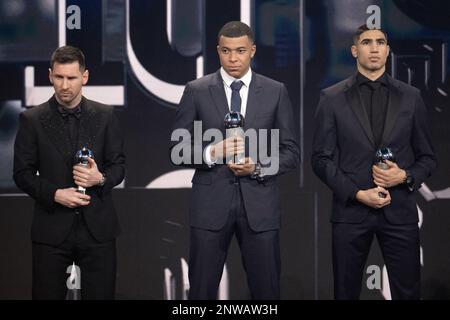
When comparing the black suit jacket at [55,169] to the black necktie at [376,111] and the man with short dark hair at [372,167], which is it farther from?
the black necktie at [376,111]

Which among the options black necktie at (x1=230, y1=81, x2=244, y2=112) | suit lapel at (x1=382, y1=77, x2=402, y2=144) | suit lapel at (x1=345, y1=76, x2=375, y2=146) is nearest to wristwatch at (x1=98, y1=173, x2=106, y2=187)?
black necktie at (x1=230, y1=81, x2=244, y2=112)

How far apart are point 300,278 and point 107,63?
197 centimetres

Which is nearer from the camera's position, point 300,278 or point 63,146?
point 63,146

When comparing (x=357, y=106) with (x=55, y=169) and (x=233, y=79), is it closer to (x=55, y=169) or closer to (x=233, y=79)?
(x=233, y=79)

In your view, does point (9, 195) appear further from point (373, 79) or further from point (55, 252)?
point (373, 79)

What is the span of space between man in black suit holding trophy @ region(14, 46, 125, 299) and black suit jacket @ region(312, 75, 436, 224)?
118 cm

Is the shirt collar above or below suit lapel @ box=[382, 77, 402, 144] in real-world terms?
above

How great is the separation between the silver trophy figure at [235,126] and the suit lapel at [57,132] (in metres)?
0.84

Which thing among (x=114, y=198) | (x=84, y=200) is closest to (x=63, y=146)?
(x=84, y=200)

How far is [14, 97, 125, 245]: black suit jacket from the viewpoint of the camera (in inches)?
164

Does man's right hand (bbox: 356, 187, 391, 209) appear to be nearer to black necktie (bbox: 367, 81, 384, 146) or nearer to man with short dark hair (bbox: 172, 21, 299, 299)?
black necktie (bbox: 367, 81, 384, 146)

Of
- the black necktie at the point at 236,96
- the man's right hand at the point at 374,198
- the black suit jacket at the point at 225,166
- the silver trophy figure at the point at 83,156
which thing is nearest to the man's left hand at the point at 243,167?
the black suit jacket at the point at 225,166

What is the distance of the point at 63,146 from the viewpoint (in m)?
4.21

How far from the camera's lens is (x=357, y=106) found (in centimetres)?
447
